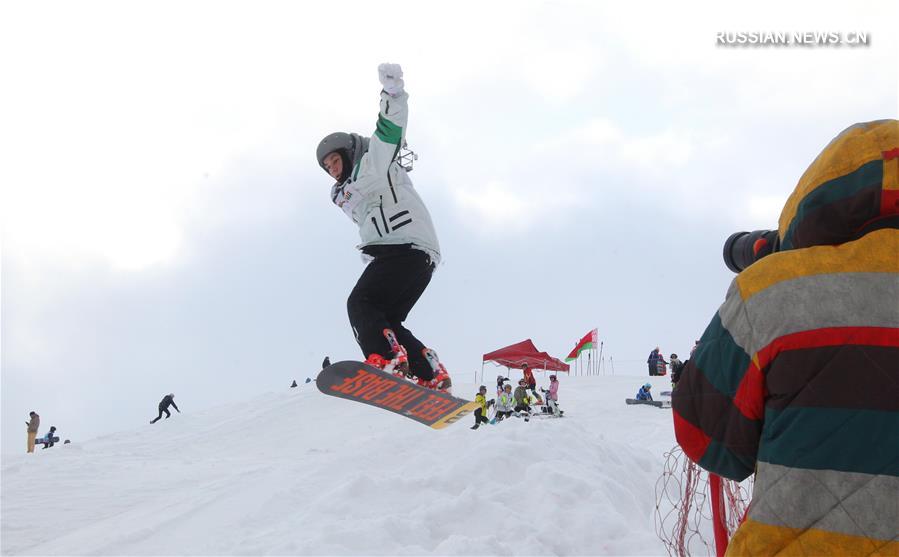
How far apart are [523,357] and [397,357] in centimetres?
2008

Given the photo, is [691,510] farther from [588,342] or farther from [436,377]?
[588,342]

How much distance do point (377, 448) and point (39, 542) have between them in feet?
14.9

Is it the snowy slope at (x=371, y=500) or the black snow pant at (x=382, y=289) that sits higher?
the black snow pant at (x=382, y=289)

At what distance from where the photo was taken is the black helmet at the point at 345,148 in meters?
5.01

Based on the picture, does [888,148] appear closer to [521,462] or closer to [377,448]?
[521,462]

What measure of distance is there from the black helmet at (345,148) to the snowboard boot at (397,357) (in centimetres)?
128

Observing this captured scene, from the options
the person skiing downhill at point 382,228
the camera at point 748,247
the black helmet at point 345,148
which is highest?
the black helmet at point 345,148

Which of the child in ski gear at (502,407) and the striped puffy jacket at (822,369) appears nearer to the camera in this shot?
the striped puffy jacket at (822,369)

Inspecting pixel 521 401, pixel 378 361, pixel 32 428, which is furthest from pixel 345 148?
pixel 32 428

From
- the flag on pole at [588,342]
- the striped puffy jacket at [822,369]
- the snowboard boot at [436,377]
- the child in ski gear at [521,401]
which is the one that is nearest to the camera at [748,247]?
the striped puffy jacket at [822,369]

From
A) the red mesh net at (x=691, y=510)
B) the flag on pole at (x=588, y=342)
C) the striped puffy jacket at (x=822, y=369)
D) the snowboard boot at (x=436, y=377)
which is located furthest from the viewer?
the flag on pole at (x=588, y=342)

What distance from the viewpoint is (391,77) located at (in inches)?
180

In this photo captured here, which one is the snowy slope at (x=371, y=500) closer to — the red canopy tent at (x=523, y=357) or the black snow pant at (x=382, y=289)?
the black snow pant at (x=382, y=289)

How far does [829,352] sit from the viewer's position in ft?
5.93
